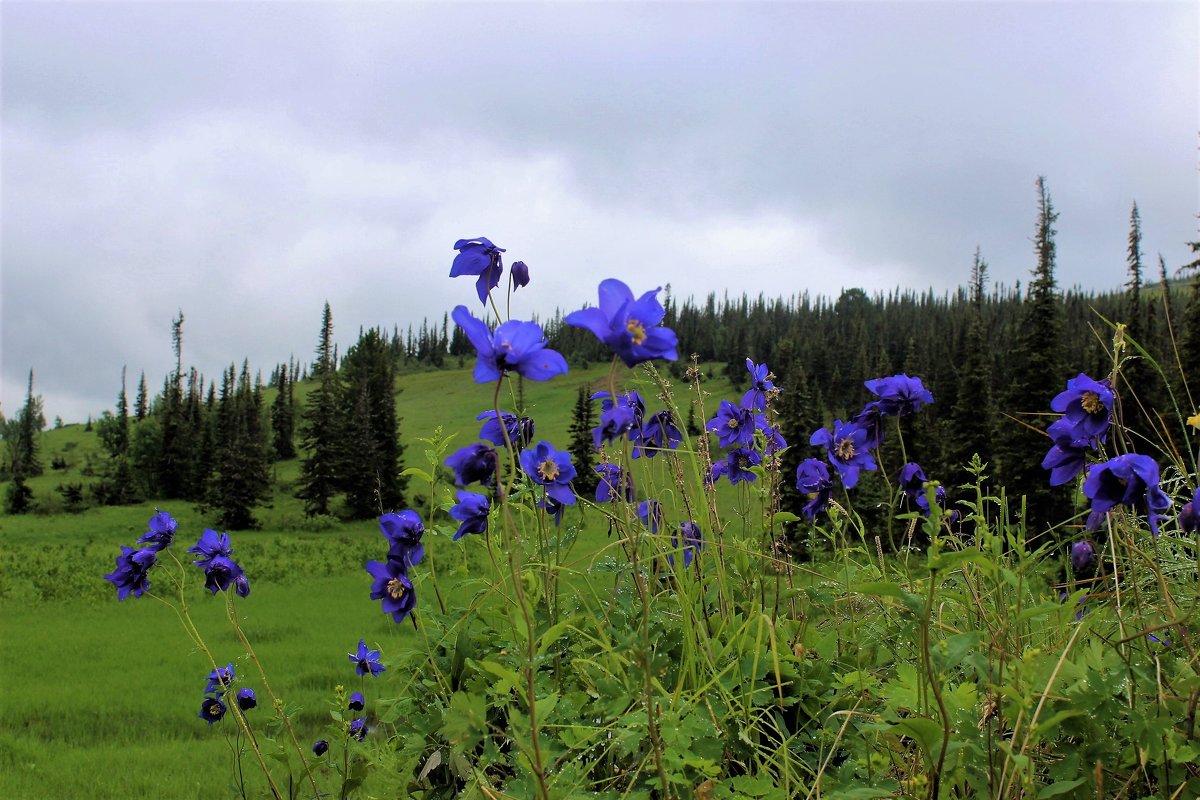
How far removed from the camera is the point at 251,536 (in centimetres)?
3734

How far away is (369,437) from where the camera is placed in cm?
4769


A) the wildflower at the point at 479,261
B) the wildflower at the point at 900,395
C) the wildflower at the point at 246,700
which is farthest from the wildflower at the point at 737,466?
the wildflower at the point at 246,700

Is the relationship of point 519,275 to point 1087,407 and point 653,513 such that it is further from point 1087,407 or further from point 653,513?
point 1087,407

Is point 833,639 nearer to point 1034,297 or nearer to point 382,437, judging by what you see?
point 1034,297

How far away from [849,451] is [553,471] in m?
1.19

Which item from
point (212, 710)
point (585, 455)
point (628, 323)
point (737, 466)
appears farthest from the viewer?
point (585, 455)

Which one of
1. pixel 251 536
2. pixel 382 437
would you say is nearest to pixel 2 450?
pixel 382 437

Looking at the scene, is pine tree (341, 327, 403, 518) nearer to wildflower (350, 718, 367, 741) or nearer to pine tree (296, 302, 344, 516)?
pine tree (296, 302, 344, 516)

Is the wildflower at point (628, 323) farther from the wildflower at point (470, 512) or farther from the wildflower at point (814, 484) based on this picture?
the wildflower at point (814, 484)

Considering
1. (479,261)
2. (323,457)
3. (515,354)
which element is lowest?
(323,457)

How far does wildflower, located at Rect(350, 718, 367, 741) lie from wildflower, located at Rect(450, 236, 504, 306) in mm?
2126

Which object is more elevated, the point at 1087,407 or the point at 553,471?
the point at 1087,407

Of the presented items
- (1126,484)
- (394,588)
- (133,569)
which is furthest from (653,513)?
(133,569)

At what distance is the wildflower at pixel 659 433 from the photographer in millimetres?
2475
